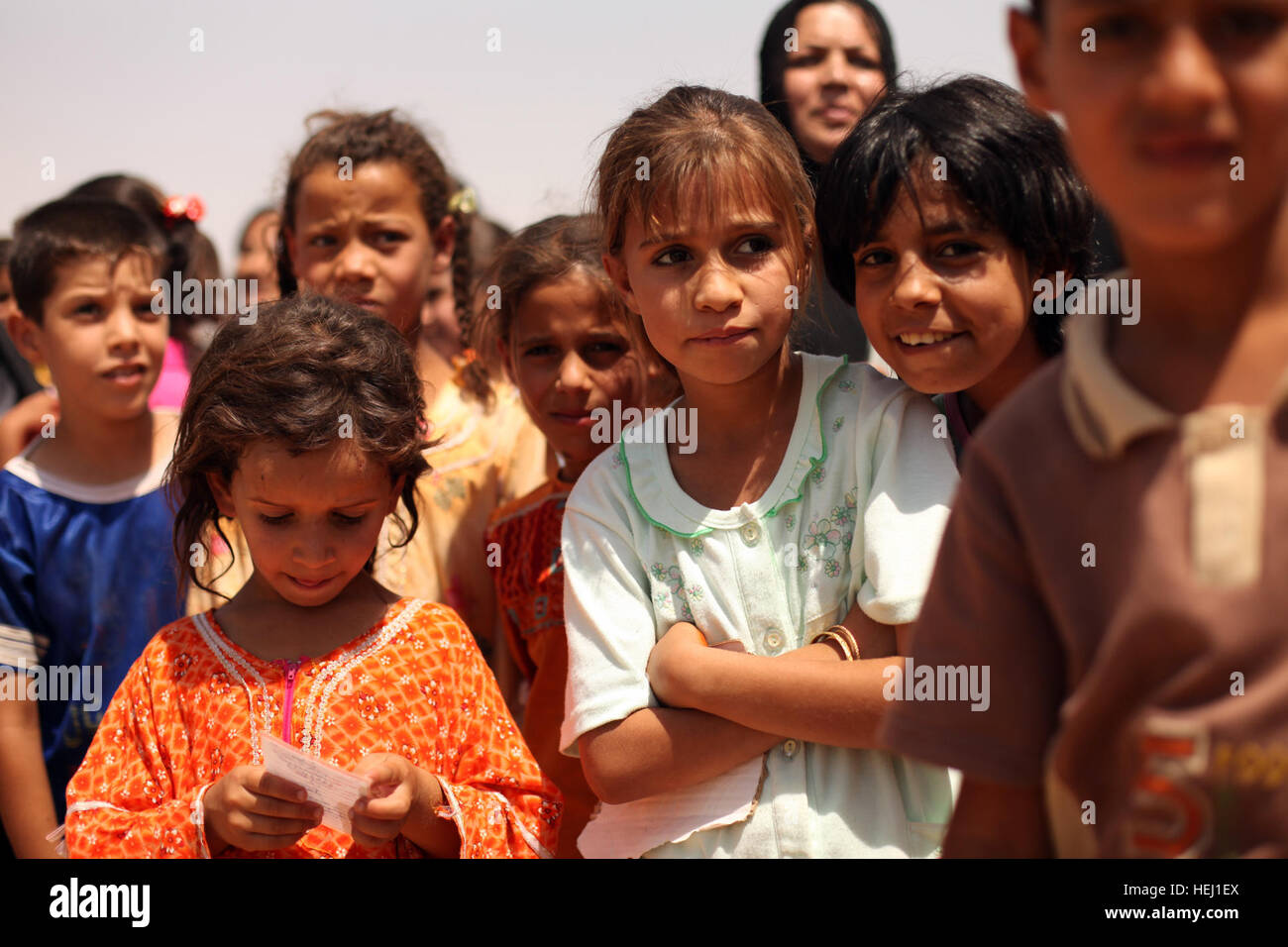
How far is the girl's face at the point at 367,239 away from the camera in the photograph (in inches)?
156

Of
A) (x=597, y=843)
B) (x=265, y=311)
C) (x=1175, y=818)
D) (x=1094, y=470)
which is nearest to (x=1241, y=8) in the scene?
(x=1094, y=470)

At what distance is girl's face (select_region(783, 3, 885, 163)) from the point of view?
4223mm

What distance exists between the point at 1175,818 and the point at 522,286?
2.64 metres

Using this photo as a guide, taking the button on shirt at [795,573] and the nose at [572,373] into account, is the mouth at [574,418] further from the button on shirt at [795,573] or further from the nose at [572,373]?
the button on shirt at [795,573]

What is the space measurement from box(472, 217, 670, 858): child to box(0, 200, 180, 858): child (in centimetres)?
95

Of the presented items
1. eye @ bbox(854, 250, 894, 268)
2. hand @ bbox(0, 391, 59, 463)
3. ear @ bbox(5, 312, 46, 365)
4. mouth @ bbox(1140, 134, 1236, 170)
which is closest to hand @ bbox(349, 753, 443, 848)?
eye @ bbox(854, 250, 894, 268)

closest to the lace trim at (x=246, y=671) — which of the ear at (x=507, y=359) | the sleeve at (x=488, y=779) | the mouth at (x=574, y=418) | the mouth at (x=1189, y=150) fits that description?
the sleeve at (x=488, y=779)

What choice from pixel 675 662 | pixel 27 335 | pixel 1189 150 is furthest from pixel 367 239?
pixel 1189 150

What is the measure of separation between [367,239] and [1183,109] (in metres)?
3.28

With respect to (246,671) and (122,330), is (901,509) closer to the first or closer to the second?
(246,671)

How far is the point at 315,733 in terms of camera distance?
8.07ft

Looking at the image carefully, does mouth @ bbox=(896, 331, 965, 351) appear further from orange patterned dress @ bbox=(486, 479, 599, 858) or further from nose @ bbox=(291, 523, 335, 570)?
nose @ bbox=(291, 523, 335, 570)
